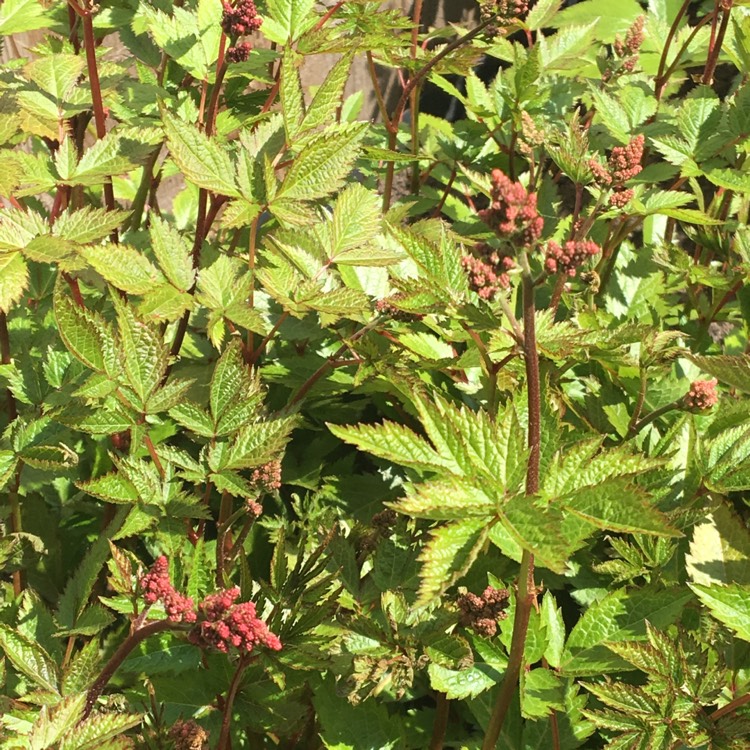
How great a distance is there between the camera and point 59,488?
208cm

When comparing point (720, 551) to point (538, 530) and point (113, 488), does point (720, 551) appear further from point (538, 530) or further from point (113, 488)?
point (113, 488)

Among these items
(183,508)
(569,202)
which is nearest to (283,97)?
(183,508)

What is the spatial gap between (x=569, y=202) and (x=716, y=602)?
2718 millimetres

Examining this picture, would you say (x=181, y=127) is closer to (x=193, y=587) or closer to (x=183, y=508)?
(x=183, y=508)

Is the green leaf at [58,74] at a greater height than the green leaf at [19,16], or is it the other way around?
the green leaf at [19,16]

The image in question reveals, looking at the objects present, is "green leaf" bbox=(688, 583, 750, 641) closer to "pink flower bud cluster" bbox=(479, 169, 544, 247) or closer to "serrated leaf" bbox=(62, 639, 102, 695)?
"pink flower bud cluster" bbox=(479, 169, 544, 247)

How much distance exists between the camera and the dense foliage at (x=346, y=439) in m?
1.15

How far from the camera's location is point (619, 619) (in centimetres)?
144

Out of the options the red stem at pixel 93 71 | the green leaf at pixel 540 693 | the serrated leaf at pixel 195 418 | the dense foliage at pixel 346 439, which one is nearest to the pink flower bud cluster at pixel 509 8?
the dense foliage at pixel 346 439

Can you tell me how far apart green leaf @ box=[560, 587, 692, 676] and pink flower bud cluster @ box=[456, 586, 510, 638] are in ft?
0.56

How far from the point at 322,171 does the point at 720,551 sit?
101cm

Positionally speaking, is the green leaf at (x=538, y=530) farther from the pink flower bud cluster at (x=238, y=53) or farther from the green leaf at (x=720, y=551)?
the pink flower bud cluster at (x=238, y=53)

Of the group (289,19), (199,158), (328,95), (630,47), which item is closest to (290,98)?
(328,95)

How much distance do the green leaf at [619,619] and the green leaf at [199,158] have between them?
3.15 ft
